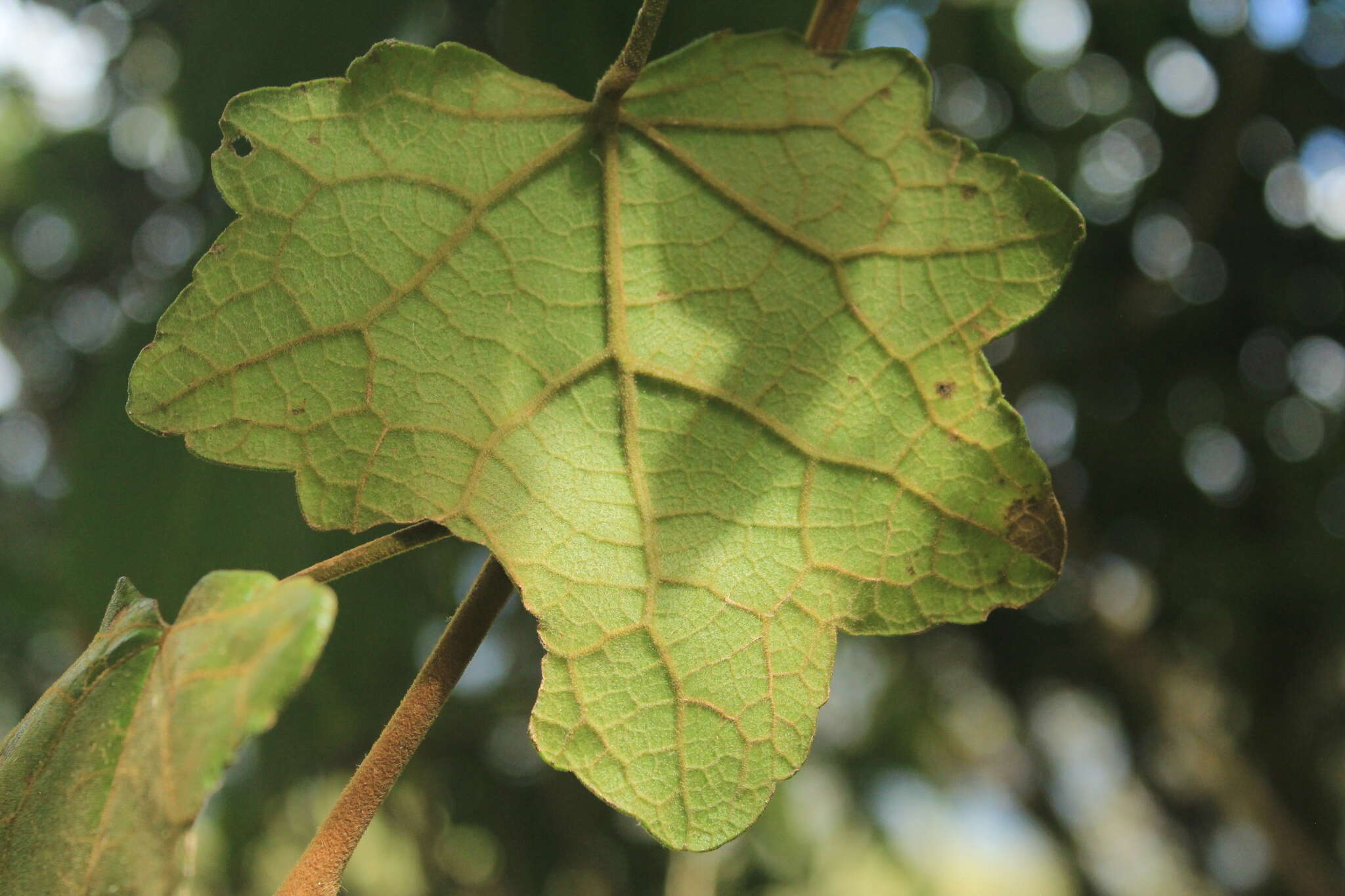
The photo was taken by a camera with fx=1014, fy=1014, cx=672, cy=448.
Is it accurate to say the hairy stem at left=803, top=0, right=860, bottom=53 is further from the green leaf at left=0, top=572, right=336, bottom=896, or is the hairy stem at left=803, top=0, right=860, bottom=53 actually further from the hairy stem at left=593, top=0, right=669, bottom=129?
the green leaf at left=0, top=572, right=336, bottom=896

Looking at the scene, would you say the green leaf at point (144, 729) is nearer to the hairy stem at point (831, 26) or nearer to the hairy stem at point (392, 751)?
the hairy stem at point (392, 751)

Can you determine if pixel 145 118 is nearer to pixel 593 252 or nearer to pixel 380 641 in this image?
pixel 380 641

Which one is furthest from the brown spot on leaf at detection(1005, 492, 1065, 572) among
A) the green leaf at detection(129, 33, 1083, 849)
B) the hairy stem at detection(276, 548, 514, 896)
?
the hairy stem at detection(276, 548, 514, 896)

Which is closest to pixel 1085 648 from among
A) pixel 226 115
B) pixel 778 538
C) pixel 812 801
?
pixel 812 801

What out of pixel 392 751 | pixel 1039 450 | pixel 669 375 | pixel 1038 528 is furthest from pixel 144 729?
pixel 1039 450

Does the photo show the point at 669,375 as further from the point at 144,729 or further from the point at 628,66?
the point at 144,729

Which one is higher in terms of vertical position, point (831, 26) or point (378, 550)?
point (831, 26)
